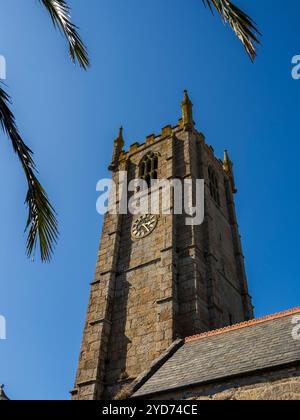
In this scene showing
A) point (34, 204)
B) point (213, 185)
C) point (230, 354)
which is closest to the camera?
point (34, 204)

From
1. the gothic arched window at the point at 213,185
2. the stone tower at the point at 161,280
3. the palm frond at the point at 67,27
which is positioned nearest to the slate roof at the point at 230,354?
the stone tower at the point at 161,280

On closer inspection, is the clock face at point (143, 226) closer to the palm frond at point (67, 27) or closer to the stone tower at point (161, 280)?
the stone tower at point (161, 280)

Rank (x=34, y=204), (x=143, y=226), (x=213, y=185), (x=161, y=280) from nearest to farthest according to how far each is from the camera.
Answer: (x=34, y=204)
(x=161, y=280)
(x=143, y=226)
(x=213, y=185)

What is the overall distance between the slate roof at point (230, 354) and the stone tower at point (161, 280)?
15.0 ft

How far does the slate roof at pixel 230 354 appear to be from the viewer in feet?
31.5

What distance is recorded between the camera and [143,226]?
24766mm

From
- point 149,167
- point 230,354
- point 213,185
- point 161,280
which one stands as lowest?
point 230,354

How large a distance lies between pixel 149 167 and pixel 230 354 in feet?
62.9

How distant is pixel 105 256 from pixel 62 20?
67.0ft

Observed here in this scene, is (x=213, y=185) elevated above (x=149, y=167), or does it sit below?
below

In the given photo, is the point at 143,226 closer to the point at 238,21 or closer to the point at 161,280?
the point at 161,280

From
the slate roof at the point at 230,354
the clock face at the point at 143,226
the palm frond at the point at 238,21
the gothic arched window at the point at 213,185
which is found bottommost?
the slate roof at the point at 230,354

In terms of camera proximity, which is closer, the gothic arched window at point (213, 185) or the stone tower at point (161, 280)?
the stone tower at point (161, 280)

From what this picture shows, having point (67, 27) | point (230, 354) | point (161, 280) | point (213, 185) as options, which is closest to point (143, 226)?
point (161, 280)
